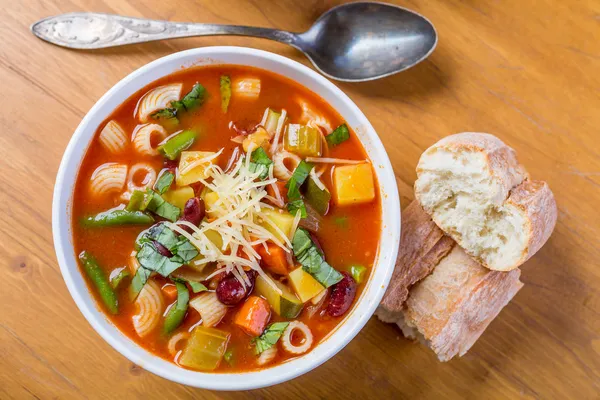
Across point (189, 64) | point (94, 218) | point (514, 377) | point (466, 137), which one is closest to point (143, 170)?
point (94, 218)

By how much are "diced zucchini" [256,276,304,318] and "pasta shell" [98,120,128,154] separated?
847 mm

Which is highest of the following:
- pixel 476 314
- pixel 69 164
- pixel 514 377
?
pixel 69 164

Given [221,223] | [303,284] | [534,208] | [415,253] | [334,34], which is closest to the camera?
[221,223]

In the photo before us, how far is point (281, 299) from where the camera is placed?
242 centimetres

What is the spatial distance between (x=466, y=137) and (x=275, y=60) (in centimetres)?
95

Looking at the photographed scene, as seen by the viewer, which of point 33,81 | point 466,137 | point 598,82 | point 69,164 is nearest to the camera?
point 69,164

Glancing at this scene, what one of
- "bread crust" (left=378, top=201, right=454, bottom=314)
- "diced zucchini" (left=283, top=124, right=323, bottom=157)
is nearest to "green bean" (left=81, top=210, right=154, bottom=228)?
"diced zucchini" (left=283, top=124, right=323, bottom=157)

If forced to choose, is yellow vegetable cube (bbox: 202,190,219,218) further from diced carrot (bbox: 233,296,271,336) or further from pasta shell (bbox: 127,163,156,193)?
diced carrot (bbox: 233,296,271,336)

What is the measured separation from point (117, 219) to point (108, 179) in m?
0.18

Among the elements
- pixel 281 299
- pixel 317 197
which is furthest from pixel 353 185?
pixel 281 299

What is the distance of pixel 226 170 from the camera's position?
2516mm

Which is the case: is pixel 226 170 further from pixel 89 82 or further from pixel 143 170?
pixel 89 82

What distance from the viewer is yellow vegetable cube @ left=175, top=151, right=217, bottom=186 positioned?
96.7 inches

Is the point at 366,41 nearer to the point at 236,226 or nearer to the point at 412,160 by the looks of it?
the point at 412,160
